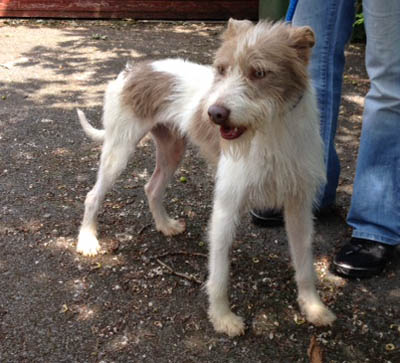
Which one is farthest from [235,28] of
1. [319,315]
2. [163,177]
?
[319,315]

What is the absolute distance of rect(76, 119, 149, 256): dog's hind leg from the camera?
3797mm

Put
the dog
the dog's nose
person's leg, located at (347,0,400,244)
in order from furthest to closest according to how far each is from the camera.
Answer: person's leg, located at (347,0,400,244), the dog, the dog's nose

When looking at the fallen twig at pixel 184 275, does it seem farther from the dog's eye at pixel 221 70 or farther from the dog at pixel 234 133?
Result: the dog's eye at pixel 221 70

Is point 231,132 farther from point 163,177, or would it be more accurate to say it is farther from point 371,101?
point 163,177

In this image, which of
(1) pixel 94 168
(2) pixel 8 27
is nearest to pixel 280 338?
(1) pixel 94 168

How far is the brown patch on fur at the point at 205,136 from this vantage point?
335 cm

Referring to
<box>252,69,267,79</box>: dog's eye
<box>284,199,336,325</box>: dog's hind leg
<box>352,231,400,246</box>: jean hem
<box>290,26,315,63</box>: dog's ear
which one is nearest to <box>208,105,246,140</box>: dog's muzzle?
<box>252,69,267,79</box>: dog's eye

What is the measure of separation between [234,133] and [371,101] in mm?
1368

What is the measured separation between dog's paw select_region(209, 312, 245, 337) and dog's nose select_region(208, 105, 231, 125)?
1312 millimetres

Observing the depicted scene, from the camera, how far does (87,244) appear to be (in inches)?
156

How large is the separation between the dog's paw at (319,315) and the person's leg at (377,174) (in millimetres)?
494

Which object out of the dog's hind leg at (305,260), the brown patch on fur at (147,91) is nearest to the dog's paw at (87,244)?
the brown patch on fur at (147,91)

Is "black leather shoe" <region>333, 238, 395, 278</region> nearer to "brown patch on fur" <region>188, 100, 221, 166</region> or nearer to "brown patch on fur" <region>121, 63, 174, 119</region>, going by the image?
"brown patch on fur" <region>188, 100, 221, 166</region>

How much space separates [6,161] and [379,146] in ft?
11.6
